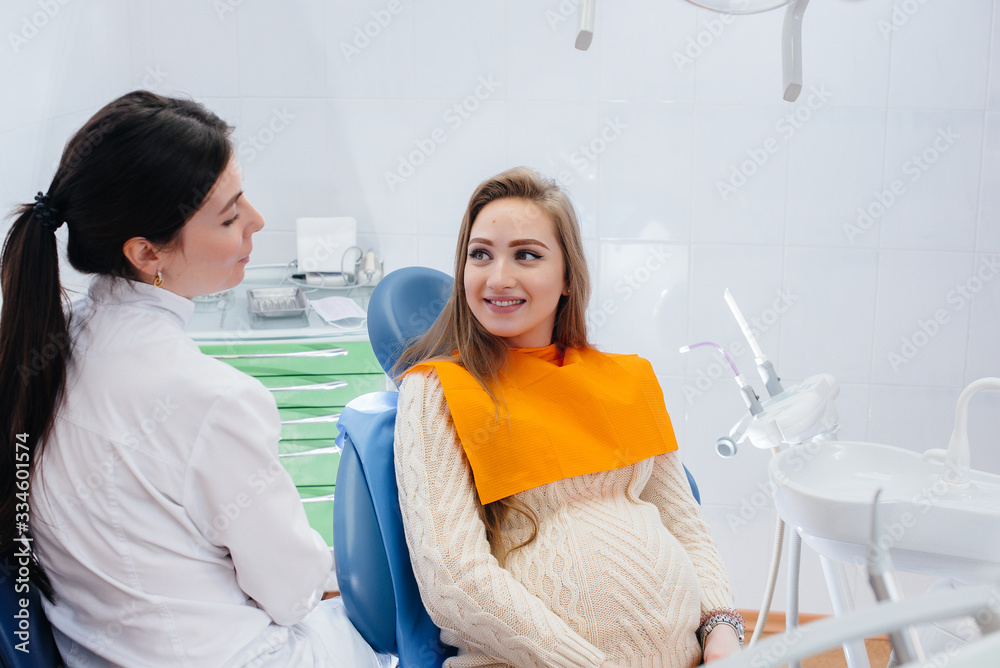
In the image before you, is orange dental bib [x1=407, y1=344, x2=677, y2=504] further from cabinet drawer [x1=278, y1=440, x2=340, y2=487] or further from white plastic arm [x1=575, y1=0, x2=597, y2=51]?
cabinet drawer [x1=278, y1=440, x2=340, y2=487]

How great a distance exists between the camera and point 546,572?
1264mm

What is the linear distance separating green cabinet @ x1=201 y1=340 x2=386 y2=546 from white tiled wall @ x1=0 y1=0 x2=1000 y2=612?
544mm

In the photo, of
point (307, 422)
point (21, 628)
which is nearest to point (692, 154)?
point (307, 422)

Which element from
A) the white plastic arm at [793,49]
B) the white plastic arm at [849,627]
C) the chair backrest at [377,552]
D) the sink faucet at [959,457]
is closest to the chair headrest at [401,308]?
the chair backrest at [377,552]

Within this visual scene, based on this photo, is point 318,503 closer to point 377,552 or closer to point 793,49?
point 377,552

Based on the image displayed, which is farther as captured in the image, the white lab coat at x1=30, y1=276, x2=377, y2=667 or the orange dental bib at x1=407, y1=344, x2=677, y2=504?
the orange dental bib at x1=407, y1=344, x2=677, y2=504

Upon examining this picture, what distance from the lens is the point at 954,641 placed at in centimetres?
154

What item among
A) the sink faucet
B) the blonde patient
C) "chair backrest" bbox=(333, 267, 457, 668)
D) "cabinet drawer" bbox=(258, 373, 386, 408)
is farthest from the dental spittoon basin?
"cabinet drawer" bbox=(258, 373, 386, 408)

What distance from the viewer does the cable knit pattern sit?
1186 mm

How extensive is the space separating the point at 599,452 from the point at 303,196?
1.65 m

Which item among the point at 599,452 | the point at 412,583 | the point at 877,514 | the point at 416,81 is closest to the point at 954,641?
the point at 599,452

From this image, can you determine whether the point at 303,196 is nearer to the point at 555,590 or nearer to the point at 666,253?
the point at 666,253

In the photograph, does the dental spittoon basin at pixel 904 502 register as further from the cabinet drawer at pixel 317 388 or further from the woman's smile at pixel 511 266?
the cabinet drawer at pixel 317 388

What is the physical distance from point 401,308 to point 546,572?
0.62 m
